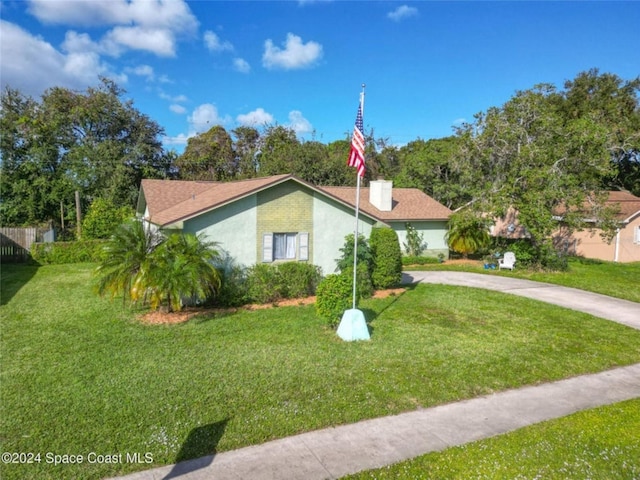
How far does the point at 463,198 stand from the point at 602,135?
1588 centimetres

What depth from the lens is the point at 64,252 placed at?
2138 centimetres

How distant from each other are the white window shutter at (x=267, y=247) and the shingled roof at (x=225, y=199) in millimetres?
1576

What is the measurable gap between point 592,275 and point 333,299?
15512 mm

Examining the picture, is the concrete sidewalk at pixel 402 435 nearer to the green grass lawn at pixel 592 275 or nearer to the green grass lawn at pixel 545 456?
the green grass lawn at pixel 545 456

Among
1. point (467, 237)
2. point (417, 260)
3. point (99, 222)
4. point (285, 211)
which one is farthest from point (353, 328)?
point (99, 222)

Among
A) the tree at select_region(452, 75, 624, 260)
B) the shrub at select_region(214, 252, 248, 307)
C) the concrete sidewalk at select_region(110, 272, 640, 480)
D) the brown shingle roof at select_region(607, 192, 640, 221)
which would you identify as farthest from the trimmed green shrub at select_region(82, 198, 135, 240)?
the brown shingle roof at select_region(607, 192, 640, 221)

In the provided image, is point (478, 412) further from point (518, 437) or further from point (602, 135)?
point (602, 135)

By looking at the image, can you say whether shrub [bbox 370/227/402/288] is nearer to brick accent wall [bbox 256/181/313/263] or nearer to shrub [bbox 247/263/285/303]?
brick accent wall [bbox 256/181/313/263]

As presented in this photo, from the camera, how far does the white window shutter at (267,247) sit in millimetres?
13578

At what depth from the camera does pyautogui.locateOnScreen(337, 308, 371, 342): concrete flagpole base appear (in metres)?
9.41

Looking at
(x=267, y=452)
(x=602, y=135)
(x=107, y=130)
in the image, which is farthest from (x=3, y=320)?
(x=107, y=130)

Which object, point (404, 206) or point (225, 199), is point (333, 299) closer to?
point (225, 199)

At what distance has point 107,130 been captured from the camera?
3291cm

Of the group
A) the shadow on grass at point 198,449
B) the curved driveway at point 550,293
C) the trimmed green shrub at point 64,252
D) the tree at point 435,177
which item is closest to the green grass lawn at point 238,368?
the shadow on grass at point 198,449
